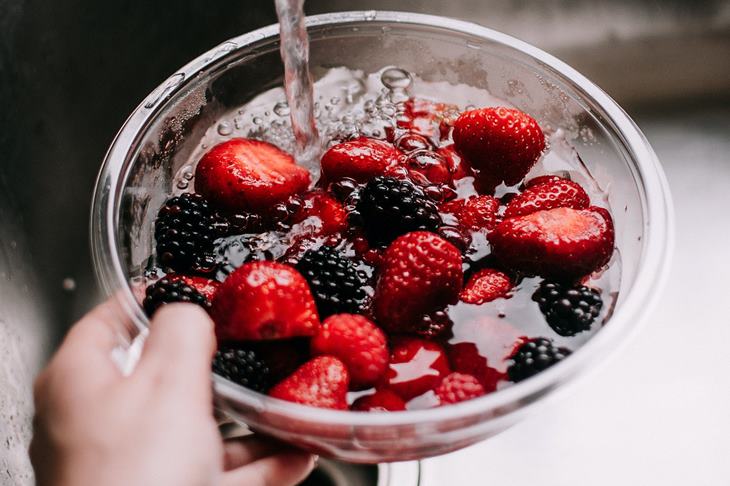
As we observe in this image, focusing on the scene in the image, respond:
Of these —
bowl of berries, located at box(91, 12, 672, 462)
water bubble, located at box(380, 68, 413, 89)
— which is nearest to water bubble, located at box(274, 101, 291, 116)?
bowl of berries, located at box(91, 12, 672, 462)

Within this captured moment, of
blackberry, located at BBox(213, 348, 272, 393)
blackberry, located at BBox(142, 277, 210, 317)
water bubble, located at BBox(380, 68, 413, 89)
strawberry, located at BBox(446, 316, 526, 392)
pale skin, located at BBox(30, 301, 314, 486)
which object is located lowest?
pale skin, located at BBox(30, 301, 314, 486)

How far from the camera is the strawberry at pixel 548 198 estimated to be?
2.24ft

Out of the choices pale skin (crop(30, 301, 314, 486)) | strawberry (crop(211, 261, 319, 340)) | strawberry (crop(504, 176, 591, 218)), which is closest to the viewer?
pale skin (crop(30, 301, 314, 486))

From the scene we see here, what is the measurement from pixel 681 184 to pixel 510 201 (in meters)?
0.51

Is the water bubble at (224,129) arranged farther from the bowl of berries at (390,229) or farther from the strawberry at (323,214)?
the strawberry at (323,214)

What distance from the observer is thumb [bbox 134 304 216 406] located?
501mm

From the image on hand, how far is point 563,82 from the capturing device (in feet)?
2.50

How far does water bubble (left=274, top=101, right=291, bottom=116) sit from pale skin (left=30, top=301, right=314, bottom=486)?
347 mm

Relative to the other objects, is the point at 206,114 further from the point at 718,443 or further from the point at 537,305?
the point at 718,443

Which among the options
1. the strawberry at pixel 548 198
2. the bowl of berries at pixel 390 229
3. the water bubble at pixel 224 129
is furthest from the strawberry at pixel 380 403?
the water bubble at pixel 224 129

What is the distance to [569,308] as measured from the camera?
0.60 m

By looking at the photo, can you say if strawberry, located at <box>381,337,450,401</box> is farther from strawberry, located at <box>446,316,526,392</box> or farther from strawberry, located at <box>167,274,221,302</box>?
strawberry, located at <box>167,274,221,302</box>

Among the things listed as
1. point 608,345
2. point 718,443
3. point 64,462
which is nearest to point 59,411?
point 64,462

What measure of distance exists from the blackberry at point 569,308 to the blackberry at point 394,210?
4.7 inches
